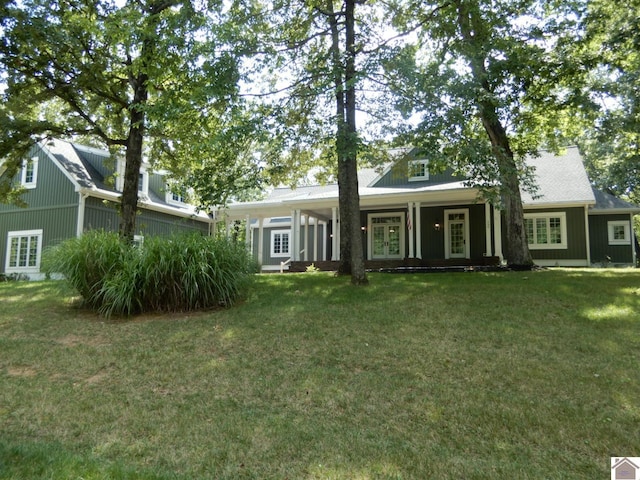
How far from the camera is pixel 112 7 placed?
12562 mm

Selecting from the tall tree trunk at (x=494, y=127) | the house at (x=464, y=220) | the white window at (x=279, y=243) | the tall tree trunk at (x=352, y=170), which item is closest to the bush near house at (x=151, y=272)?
the tall tree trunk at (x=352, y=170)

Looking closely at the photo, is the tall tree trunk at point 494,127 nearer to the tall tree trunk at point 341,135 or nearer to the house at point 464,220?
the house at point 464,220

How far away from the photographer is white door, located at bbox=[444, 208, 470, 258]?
17859 millimetres

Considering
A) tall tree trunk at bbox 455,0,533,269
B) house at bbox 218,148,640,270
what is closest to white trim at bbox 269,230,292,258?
house at bbox 218,148,640,270

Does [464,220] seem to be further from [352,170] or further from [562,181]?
[352,170]

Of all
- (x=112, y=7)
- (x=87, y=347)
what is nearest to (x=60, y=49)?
(x=112, y=7)

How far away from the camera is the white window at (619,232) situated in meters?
17.6

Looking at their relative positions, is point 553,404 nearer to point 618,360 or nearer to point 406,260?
point 618,360

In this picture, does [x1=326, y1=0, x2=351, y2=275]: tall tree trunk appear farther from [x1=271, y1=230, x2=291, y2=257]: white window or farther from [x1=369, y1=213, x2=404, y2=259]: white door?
[x1=271, y1=230, x2=291, y2=257]: white window

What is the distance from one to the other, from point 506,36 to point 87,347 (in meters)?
12.0

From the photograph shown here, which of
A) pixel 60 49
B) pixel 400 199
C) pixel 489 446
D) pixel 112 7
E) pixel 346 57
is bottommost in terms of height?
pixel 489 446

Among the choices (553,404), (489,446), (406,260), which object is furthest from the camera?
(406,260)

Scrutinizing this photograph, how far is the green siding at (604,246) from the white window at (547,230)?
169cm

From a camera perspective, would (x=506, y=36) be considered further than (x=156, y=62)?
Yes
